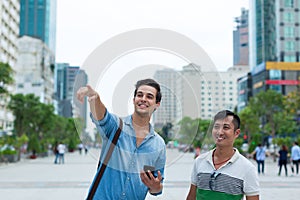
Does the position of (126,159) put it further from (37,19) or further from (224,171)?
(37,19)

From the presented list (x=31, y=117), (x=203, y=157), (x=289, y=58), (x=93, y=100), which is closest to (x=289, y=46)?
(x=289, y=58)

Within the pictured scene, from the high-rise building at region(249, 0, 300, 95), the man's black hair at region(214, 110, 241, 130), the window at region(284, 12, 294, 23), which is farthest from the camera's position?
the window at region(284, 12, 294, 23)

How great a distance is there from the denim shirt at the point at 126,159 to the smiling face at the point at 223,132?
426 mm

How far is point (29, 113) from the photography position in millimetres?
38438

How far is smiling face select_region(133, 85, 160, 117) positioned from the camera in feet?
7.80

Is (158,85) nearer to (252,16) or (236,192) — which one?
(236,192)

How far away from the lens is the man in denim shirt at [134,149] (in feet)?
7.79

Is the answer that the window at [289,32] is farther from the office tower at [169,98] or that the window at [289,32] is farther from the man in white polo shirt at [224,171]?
the office tower at [169,98]

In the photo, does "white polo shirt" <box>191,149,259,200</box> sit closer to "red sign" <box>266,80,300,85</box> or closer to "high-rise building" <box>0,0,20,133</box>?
"high-rise building" <box>0,0,20,133</box>

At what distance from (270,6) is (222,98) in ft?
228

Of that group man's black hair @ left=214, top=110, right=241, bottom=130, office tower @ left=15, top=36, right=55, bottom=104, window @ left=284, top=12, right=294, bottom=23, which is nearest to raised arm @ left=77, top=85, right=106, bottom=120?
man's black hair @ left=214, top=110, right=241, bottom=130

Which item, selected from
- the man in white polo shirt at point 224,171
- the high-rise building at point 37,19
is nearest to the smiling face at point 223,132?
the man in white polo shirt at point 224,171

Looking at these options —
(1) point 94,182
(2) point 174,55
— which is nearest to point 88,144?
(1) point 94,182

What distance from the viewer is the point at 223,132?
2.78m
